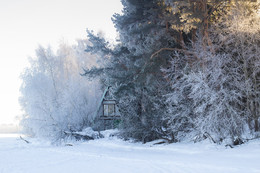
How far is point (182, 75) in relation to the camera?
1358 cm

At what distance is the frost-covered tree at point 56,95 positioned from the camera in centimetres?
2198

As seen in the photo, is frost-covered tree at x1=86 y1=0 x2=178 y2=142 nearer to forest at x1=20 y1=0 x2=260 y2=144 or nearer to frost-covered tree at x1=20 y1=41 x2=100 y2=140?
forest at x1=20 y1=0 x2=260 y2=144

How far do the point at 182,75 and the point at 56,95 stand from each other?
60.0 feet

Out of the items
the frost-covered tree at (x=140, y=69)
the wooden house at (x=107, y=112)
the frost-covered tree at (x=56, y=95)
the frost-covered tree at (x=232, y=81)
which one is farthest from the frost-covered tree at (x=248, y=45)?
the wooden house at (x=107, y=112)

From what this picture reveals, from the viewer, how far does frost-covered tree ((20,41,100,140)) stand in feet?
72.1

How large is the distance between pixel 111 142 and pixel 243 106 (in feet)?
32.8

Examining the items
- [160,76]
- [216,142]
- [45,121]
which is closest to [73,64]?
[45,121]

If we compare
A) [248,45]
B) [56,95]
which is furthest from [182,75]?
[56,95]

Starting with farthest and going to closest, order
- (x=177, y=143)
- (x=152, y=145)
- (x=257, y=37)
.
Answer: (x=152, y=145)
(x=177, y=143)
(x=257, y=37)

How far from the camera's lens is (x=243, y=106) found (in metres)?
11.4

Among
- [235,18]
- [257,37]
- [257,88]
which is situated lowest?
[257,88]

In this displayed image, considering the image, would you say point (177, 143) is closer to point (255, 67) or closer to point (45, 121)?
point (255, 67)

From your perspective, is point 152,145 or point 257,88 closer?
point 257,88

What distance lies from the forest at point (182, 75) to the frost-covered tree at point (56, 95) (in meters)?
0.15
